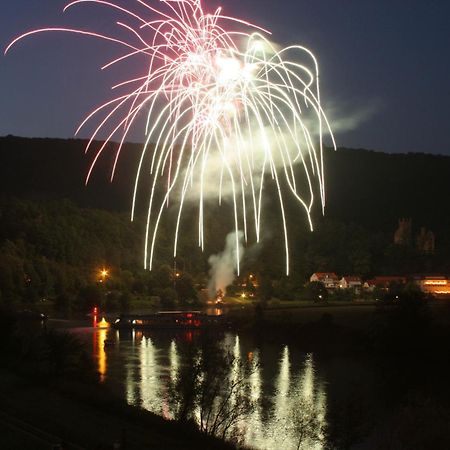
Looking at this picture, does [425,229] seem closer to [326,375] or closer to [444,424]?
[326,375]

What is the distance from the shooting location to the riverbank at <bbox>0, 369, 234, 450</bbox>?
25.3 ft

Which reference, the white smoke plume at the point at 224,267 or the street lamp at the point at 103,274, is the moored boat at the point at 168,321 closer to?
the street lamp at the point at 103,274

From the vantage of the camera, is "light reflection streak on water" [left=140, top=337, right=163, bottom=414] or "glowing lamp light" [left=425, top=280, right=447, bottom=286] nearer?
"light reflection streak on water" [left=140, top=337, right=163, bottom=414]

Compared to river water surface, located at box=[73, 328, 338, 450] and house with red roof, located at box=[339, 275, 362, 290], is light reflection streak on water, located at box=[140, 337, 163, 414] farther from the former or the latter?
house with red roof, located at box=[339, 275, 362, 290]

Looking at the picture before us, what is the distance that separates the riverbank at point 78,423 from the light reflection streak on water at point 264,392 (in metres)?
1.09

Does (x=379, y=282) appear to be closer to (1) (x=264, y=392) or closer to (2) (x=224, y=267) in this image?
(2) (x=224, y=267)

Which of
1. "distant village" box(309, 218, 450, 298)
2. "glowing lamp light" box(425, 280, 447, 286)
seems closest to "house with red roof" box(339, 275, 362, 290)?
"distant village" box(309, 218, 450, 298)

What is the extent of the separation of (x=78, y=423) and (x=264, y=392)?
5312 millimetres

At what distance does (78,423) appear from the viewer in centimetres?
898

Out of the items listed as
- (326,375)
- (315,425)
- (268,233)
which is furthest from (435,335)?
(268,233)

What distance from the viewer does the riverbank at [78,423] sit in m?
7.72

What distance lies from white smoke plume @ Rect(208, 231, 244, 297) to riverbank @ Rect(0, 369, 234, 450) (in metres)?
28.9

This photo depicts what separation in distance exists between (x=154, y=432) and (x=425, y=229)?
50073mm

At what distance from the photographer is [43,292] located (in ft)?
113
